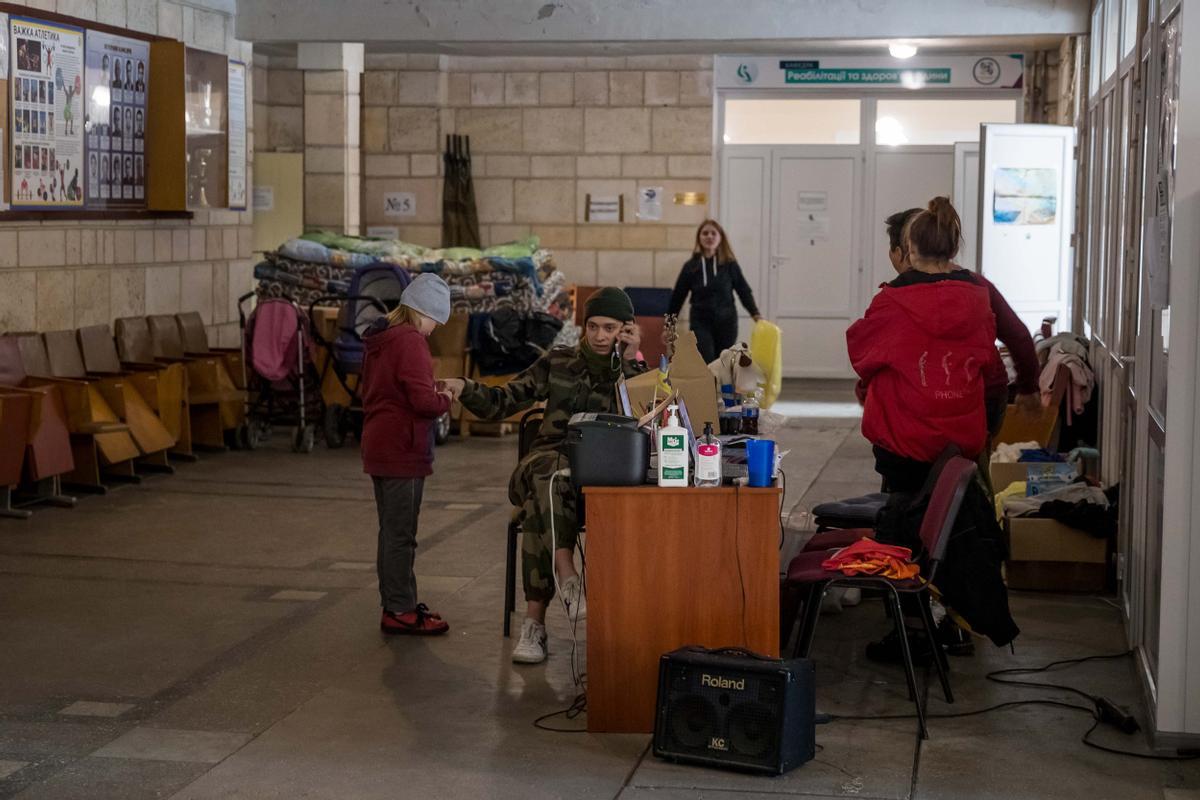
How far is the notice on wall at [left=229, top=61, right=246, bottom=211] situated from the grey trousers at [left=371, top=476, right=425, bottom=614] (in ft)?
19.0

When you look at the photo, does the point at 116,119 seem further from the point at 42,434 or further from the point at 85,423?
the point at 42,434

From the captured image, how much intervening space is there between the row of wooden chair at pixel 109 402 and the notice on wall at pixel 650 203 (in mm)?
5129

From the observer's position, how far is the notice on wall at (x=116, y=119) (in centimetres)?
935

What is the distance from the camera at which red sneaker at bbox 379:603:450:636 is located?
18.4 ft

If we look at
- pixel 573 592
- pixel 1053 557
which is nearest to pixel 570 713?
pixel 573 592

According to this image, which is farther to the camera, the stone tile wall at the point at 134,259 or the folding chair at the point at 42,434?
the stone tile wall at the point at 134,259

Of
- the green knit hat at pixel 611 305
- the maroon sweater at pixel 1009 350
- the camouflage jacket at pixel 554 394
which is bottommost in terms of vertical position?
the camouflage jacket at pixel 554 394

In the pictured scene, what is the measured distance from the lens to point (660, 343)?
13.1 m

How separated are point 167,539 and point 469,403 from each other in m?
2.59

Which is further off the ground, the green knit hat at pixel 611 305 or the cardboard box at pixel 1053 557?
the green knit hat at pixel 611 305

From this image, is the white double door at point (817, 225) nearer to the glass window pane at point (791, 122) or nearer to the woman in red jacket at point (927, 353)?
the glass window pane at point (791, 122)

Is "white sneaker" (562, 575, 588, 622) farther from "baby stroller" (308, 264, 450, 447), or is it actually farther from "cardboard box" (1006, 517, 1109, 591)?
"baby stroller" (308, 264, 450, 447)

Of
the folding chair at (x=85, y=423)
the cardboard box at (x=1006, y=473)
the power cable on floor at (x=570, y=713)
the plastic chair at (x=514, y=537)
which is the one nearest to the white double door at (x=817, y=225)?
the folding chair at (x=85, y=423)

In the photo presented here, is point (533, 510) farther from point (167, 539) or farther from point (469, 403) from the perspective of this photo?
point (167, 539)
